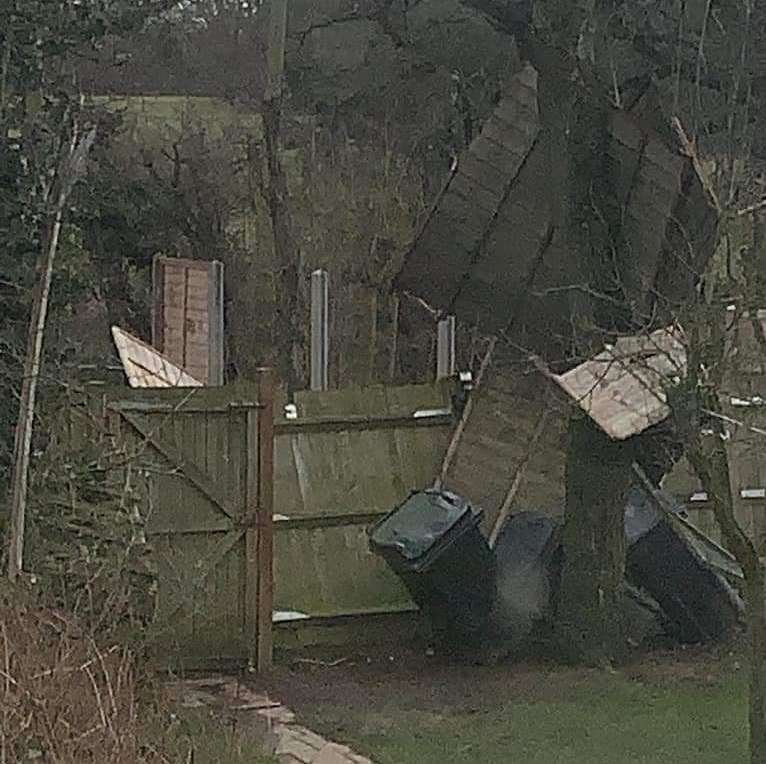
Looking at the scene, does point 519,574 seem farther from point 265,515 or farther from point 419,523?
point 265,515

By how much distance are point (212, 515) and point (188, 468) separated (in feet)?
0.90

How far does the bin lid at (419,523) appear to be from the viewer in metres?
8.24

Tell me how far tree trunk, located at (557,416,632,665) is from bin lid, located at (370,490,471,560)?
0.63 m

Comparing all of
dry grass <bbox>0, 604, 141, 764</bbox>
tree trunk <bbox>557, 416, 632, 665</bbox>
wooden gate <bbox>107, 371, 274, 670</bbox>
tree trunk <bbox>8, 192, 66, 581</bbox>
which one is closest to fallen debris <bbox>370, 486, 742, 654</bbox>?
tree trunk <bbox>557, 416, 632, 665</bbox>

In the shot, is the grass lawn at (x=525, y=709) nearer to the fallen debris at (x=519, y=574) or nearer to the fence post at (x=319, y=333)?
the fallen debris at (x=519, y=574)

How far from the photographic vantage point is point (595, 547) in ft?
28.2

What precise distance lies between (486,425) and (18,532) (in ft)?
12.2

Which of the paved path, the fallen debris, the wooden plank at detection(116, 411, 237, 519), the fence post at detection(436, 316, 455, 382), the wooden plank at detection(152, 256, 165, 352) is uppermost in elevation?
the wooden plank at detection(152, 256, 165, 352)

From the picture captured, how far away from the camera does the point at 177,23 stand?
1258cm

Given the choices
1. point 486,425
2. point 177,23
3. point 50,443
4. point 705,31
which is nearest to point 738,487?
point 486,425

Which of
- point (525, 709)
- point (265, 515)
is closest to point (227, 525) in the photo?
point (265, 515)

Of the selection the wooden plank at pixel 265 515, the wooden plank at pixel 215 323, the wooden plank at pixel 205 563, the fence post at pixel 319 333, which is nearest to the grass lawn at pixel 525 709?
the wooden plank at pixel 265 515

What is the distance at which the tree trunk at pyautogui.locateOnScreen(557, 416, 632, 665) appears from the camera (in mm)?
8562

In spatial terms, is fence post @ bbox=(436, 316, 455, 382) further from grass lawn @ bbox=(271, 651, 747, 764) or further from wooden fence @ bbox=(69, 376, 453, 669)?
grass lawn @ bbox=(271, 651, 747, 764)
